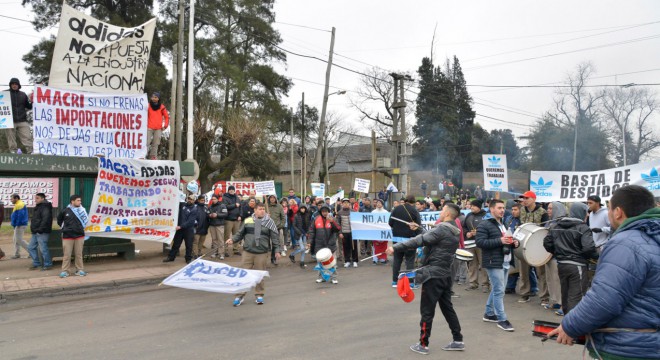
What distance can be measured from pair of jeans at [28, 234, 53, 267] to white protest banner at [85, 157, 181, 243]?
1317 mm

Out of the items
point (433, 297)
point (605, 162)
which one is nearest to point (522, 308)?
point (433, 297)

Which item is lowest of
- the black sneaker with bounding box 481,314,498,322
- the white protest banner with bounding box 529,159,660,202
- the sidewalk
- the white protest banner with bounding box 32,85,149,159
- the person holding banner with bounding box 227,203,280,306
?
the sidewalk

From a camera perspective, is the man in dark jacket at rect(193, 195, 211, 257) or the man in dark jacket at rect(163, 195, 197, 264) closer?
the man in dark jacket at rect(163, 195, 197, 264)

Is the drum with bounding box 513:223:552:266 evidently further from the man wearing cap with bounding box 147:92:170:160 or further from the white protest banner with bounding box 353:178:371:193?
the white protest banner with bounding box 353:178:371:193

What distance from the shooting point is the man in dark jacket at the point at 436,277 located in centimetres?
560

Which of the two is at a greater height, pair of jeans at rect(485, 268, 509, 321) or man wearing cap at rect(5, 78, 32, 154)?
man wearing cap at rect(5, 78, 32, 154)

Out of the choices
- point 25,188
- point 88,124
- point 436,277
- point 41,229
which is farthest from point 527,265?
point 25,188

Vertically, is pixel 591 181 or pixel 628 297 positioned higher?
pixel 591 181

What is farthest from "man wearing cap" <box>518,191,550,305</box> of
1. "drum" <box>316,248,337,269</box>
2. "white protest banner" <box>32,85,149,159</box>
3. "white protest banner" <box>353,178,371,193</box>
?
"white protest banner" <box>353,178,371,193</box>

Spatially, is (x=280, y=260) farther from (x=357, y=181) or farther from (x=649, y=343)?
(x=649, y=343)

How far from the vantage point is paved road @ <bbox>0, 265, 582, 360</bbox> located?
223 inches

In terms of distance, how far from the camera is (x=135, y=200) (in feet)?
38.2

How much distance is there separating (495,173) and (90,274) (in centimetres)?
1167

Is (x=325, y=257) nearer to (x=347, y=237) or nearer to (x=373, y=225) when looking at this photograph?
(x=347, y=237)
